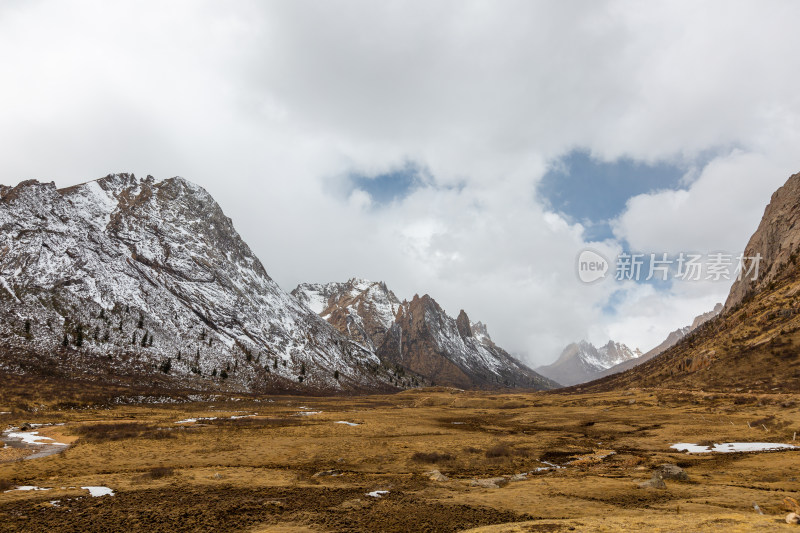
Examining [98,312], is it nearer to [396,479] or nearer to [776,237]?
[396,479]

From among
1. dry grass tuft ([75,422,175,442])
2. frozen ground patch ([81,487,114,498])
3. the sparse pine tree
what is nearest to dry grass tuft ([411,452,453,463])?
frozen ground patch ([81,487,114,498])

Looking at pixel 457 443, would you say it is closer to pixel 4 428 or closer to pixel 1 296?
pixel 4 428

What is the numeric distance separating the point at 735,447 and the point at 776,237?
519ft

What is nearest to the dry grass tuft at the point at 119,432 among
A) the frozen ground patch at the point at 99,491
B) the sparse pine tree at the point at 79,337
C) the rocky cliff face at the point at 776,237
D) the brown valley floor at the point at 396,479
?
the brown valley floor at the point at 396,479

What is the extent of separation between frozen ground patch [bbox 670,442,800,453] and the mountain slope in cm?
5559

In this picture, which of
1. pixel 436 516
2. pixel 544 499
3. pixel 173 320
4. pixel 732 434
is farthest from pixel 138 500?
pixel 173 320

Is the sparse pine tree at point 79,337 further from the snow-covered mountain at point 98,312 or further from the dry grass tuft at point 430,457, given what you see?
the dry grass tuft at point 430,457

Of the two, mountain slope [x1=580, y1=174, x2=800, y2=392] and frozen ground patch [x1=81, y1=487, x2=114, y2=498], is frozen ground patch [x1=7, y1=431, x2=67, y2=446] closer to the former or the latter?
frozen ground patch [x1=81, y1=487, x2=114, y2=498]

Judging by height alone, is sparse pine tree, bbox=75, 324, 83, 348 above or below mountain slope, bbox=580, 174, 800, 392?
below

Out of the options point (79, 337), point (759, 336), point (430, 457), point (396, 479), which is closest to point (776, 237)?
point (759, 336)

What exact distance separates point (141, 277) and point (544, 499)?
20065 centimetres

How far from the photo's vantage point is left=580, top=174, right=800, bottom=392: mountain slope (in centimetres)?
9319

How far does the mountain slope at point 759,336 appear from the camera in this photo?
93.2 m

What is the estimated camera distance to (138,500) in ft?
72.4
